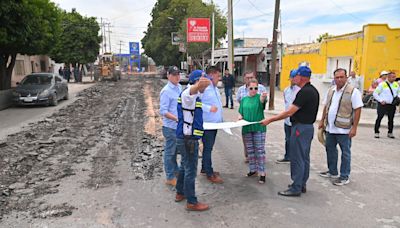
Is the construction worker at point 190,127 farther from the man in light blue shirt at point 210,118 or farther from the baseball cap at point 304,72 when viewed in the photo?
the baseball cap at point 304,72

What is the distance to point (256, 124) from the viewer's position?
201 inches

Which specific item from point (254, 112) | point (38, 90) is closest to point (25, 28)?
point (38, 90)

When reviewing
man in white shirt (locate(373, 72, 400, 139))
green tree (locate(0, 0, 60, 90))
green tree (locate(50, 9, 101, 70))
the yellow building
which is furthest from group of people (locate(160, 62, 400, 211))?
green tree (locate(50, 9, 101, 70))

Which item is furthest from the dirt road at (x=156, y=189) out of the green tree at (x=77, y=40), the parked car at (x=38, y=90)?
the green tree at (x=77, y=40)

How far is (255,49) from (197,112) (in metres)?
25.6

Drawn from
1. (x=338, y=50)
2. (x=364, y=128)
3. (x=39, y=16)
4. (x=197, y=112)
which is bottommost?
(x=364, y=128)

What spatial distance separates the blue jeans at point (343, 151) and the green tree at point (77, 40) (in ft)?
111

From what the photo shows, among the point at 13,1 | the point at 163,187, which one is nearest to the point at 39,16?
the point at 13,1

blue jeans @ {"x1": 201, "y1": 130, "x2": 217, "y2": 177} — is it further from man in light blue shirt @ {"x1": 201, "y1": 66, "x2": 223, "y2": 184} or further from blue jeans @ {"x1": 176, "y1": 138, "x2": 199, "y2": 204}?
blue jeans @ {"x1": 176, "y1": 138, "x2": 199, "y2": 204}

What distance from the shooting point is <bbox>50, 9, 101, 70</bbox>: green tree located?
34.8m

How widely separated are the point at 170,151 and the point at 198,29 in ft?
70.6

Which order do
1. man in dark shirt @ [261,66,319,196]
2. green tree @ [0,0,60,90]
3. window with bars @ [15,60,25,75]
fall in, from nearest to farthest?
man in dark shirt @ [261,66,319,196]
green tree @ [0,0,60,90]
window with bars @ [15,60,25,75]

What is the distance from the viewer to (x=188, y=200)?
4.22 meters

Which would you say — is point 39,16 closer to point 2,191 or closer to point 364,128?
point 2,191
